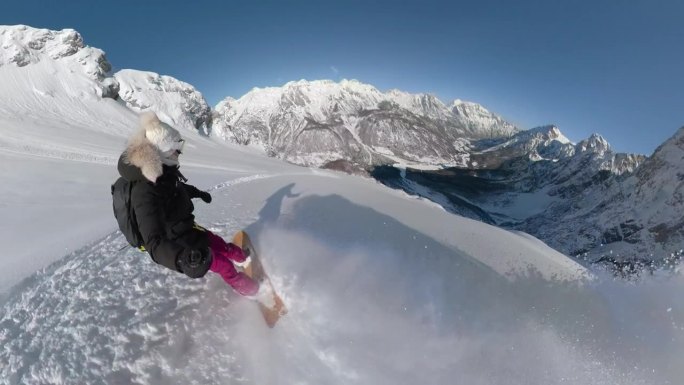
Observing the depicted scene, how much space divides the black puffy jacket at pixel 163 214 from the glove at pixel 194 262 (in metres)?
0.04

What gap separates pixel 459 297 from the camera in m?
5.41

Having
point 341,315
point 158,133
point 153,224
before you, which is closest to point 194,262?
point 153,224

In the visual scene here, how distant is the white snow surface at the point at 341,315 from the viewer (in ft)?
15.3

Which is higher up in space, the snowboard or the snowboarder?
the snowboarder

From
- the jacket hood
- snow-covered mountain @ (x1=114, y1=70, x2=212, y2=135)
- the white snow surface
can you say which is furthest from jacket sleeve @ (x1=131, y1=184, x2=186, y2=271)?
snow-covered mountain @ (x1=114, y1=70, x2=212, y2=135)

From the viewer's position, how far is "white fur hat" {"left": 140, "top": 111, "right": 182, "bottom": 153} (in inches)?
191

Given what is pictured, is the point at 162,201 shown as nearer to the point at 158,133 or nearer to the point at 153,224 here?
the point at 153,224

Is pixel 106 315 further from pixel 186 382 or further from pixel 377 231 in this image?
pixel 377 231

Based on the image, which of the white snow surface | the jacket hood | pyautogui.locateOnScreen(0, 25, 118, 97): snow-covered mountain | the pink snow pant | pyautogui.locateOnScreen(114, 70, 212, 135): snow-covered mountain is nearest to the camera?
the jacket hood

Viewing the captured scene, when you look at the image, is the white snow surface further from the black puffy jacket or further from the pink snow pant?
the black puffy jacket

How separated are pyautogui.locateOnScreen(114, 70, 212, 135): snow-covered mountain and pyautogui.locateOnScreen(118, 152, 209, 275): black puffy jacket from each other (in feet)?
203

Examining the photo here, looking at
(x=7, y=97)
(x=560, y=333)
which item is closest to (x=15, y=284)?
(x=560, y=333)

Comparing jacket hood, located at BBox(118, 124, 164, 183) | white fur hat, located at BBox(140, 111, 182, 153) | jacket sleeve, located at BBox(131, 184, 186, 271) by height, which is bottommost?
jacket sleeve, located at BBox(131, 184, 186, 271)

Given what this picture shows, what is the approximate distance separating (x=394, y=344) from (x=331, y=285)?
1237 millimetres
